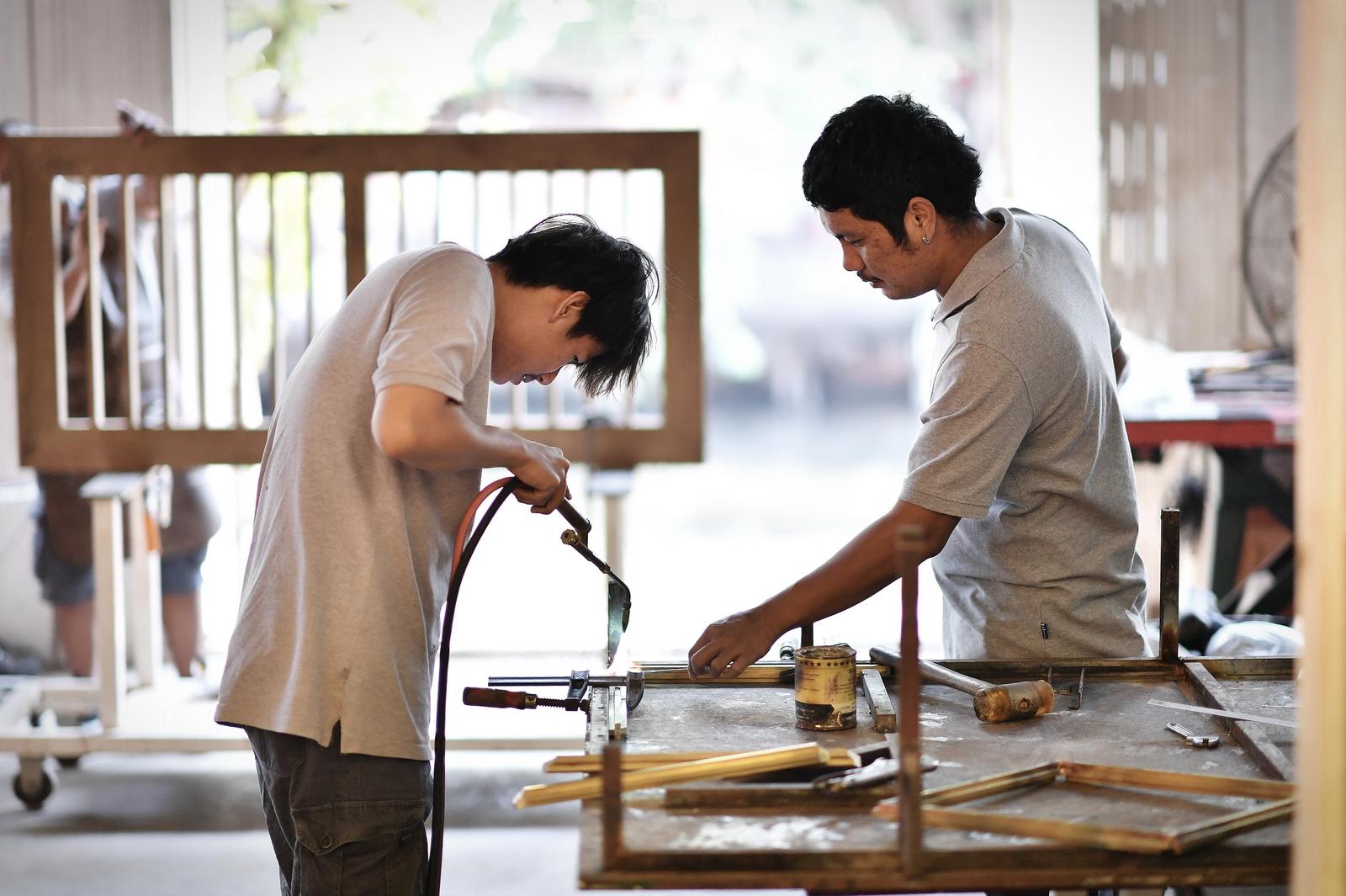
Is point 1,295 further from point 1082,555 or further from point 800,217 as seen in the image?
point 800,217

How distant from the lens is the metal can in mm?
1648

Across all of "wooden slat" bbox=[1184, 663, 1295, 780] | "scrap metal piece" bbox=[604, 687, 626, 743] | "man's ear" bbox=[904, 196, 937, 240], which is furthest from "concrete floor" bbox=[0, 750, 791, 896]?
"man's ear" bbox=[904, 196, 937, 240]

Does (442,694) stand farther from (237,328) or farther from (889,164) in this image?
(237,328)

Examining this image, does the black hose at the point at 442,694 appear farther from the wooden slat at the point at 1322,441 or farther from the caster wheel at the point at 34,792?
the caster wheel at the point at 34,792

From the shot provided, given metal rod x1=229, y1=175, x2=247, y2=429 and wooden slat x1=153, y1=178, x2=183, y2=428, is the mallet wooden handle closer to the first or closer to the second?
metal rod x1=229, y1=175, x2=247, y2=429

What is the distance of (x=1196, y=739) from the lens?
1.60m

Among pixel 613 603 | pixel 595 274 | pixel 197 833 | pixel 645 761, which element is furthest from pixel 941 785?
pixel 197 833

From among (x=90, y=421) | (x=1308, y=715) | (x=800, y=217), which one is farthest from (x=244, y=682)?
(x=800, y=217)

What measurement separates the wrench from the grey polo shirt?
1.03ft

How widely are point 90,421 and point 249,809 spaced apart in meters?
1.16

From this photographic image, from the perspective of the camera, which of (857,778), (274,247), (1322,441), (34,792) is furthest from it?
(34,792)

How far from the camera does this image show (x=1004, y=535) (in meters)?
1.96

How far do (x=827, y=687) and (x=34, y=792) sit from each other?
2.88m

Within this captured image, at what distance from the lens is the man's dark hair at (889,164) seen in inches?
73.5
